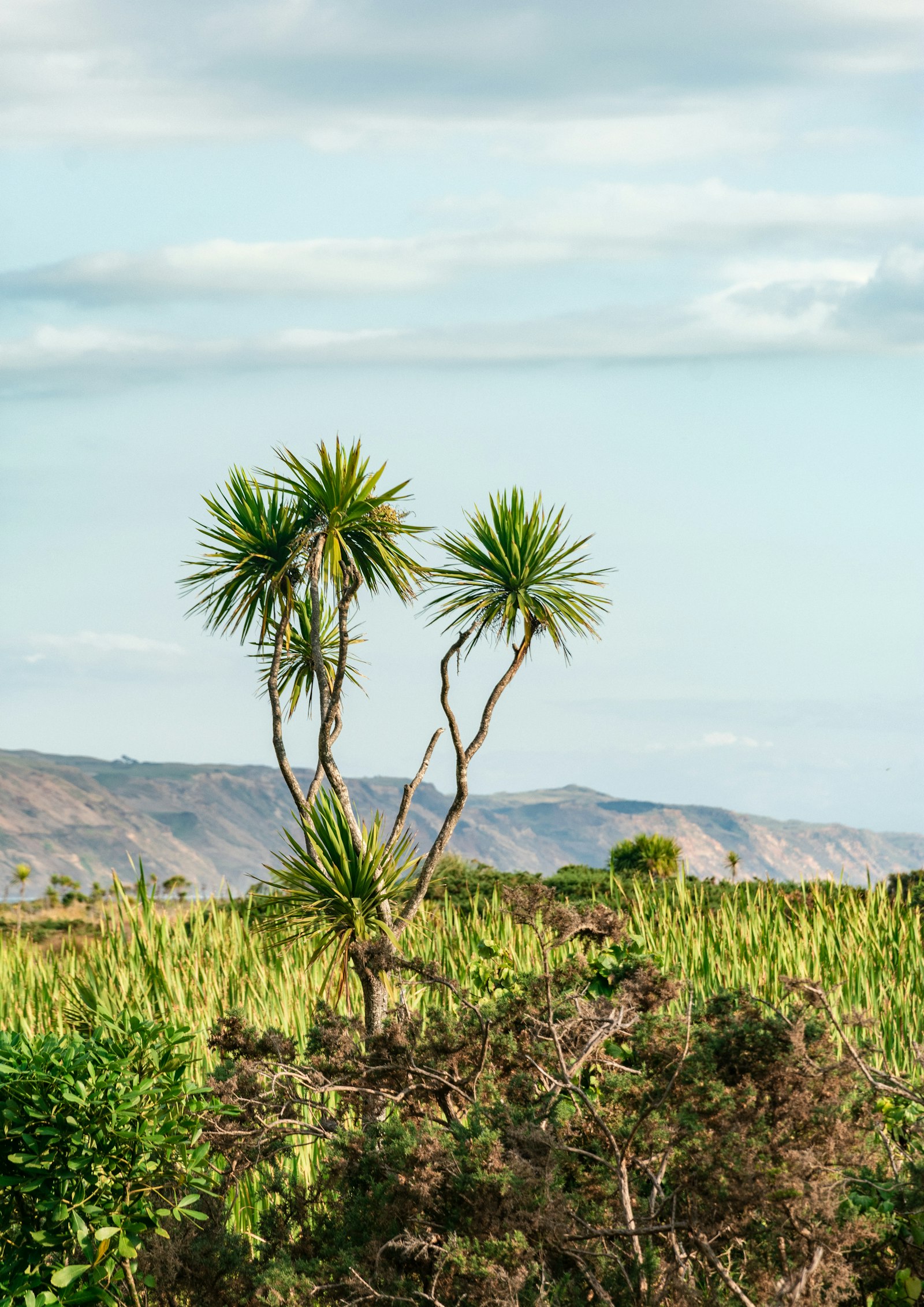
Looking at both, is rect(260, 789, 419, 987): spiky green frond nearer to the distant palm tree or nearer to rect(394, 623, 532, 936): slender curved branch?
rect(394, 623, 532, 936): slender curved branch

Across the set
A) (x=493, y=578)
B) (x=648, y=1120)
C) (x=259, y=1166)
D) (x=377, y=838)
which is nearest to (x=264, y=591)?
(x=493, y=578)

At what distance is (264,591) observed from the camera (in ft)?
28.2

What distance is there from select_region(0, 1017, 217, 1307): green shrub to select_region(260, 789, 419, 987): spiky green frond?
2895 millimetres

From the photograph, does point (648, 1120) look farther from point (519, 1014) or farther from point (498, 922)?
point (498, 922)

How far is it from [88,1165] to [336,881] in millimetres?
3242

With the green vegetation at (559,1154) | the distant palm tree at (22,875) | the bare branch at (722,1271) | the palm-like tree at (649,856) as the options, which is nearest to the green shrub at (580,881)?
the palm-like tree at (649,856)

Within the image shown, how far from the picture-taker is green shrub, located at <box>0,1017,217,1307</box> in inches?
139

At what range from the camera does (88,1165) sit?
11.7 feet

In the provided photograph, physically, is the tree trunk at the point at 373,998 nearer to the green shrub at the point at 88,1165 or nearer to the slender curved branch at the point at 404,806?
the slender curved branch at the point at 404,806

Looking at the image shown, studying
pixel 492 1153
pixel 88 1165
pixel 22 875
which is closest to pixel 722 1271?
pixel 492 1153

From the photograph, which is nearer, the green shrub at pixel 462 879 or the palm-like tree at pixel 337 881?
the palm-like tree at pixel 337 881

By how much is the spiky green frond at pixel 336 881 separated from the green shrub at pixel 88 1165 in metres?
2.90

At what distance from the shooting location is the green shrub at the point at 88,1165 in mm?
3520

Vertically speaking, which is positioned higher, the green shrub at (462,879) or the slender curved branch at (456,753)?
the slender curved branch at (456,753)
